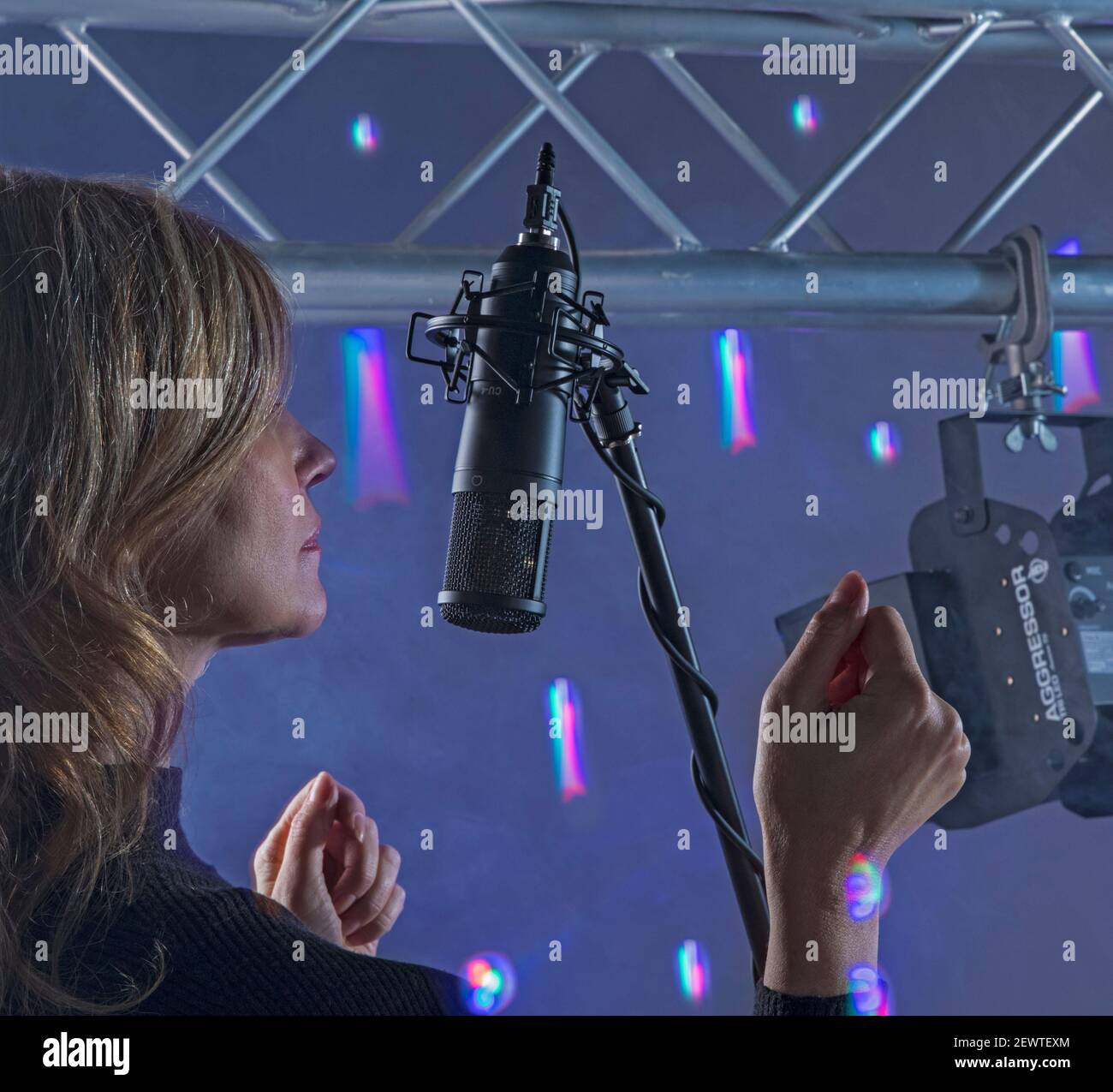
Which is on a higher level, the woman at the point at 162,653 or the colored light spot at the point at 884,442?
the colored light spot at the point at 884,442

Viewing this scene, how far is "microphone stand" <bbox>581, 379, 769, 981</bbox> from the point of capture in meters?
0.66

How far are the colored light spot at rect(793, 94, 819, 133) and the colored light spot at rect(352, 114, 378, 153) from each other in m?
0.83

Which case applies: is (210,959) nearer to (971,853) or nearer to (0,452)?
(0,452)

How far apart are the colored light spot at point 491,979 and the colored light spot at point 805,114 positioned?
67.4 inches

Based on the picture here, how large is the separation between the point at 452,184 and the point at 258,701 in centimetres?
107

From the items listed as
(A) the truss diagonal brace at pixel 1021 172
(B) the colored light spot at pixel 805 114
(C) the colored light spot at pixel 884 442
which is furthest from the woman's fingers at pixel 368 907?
(B) the colored light spot at pixel 805 114

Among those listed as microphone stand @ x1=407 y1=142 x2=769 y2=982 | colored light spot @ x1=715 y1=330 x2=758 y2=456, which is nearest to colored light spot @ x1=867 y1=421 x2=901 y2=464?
colored light spot @ x1=715 y1=330 x2=758 y2=456

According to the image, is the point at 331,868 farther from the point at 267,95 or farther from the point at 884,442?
the point at 884,442

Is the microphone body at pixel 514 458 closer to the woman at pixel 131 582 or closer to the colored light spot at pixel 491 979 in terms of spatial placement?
the woman at pixel 131 582

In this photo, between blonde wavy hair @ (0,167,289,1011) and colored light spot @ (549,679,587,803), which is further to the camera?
colored light spot @ (549,679,587,803)

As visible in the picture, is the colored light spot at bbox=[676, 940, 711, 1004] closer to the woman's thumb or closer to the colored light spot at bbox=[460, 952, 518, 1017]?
A: the colored light spot at bbox=[460, 952, 518, 1017]

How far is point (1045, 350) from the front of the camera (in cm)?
142

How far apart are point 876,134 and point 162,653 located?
120 cm

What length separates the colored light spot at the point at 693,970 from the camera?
7.25 ft
